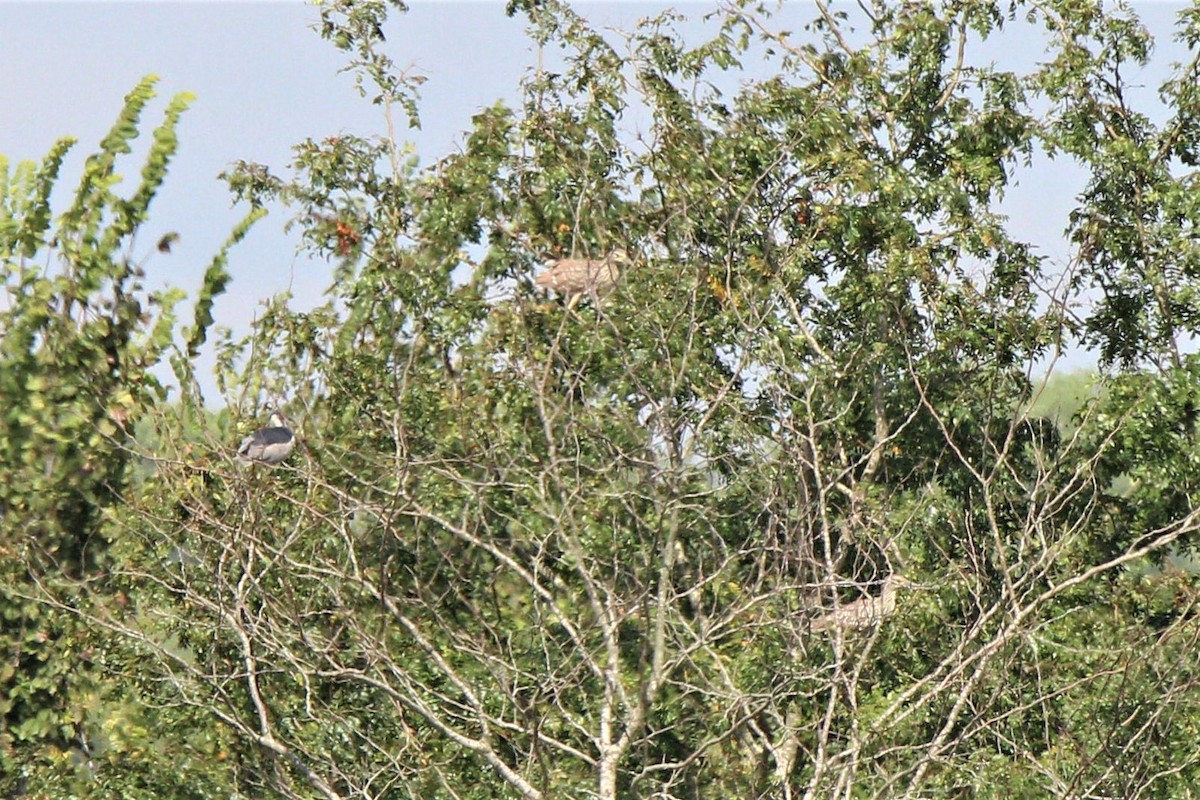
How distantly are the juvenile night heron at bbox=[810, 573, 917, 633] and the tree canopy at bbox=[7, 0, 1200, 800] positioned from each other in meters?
0.09

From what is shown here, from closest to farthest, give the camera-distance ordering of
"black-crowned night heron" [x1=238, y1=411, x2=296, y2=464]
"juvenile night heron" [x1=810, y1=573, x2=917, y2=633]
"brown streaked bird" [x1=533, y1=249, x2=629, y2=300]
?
"juvenile night heron" [x1=810, y1=573, x2=917, y2=633] < "black-crowned night heron" [x1=238, y1=411, x2=296, y2=464] < "brown streaked bird" [x1=533, y1=249, x2=629, y2=300]

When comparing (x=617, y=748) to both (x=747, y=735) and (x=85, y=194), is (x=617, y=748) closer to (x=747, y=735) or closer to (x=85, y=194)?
(x=747, y=735)

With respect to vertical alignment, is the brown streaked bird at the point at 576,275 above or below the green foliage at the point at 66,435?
above

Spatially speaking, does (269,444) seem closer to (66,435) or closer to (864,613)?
(66,435)

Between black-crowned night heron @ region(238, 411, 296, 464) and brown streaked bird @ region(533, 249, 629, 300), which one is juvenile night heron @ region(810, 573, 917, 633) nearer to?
brown streaked bird @ region(533, 249, 629, 300)

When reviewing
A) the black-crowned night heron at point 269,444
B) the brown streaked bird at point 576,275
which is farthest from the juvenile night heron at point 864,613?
the black-crowned night heron at point 269,444

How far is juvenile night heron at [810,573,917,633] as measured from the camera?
7876mm

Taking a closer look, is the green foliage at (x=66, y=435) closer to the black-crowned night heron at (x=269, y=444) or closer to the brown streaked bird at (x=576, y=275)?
the black-crowned night heron at (x=269, y=444)

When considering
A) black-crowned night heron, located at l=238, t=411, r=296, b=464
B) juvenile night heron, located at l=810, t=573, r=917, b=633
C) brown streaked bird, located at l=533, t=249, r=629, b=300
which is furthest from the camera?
brown streaked bird, located at l=533, t=249, r=629, b=300

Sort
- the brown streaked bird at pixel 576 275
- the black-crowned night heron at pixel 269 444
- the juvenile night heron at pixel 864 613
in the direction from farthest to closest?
1. the brown streaked bird at pixel 576 275
2. the black-crowned night heron at pixel 269 444
3. the juvenile night heron at pixel 864 613

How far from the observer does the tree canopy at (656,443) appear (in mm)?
9195

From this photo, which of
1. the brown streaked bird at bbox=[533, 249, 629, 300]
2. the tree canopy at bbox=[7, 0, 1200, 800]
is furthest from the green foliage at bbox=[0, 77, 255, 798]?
the brown streaked bird at bbox=[533, 249, 629, 300]

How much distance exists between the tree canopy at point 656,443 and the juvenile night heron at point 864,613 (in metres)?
0.09

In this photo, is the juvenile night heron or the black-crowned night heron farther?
the black-crowned night heron
